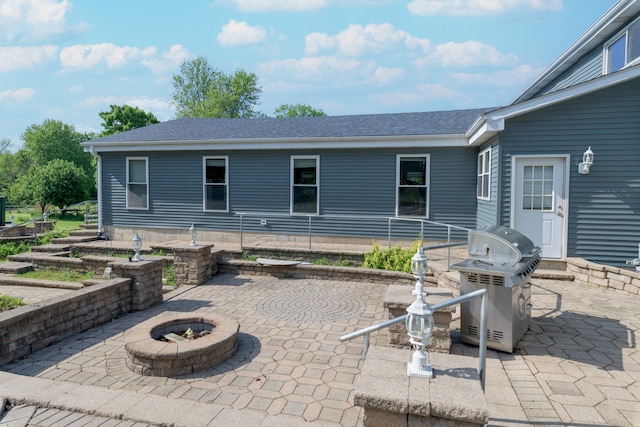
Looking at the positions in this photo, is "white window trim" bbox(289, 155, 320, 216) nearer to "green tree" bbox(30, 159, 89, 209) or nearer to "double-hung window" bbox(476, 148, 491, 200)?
"double-hung window" bbox(476, 148, 491, 200)

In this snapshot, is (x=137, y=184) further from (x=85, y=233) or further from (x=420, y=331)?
(x=420, y=331)

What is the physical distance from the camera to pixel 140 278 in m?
5.81

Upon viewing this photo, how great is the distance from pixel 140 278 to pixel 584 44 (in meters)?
11.3

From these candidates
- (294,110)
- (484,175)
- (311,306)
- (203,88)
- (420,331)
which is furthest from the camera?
(294,110)

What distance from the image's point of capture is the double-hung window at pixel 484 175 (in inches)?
334

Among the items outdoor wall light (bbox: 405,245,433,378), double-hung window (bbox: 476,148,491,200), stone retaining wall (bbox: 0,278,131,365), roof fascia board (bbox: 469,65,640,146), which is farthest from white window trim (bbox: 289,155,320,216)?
outdoor wall light (bbox: 405,245,433,378)

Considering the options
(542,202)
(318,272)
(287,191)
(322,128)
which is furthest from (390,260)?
(322,128)

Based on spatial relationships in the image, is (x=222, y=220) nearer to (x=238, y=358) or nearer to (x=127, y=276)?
(x=127, y=276)

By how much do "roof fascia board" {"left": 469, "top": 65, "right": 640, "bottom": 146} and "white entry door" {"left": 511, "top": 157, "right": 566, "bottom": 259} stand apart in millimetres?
853

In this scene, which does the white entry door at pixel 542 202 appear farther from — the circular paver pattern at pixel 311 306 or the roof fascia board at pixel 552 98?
the circular paver pattern at pixel 311 306

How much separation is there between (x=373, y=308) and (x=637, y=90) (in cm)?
615

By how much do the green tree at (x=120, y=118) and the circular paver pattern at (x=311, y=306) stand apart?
34709 millimetres

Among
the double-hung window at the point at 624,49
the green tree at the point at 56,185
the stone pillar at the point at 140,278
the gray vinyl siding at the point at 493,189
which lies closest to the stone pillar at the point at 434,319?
the stone pillar at the point at 140,278

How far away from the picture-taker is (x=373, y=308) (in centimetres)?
595
